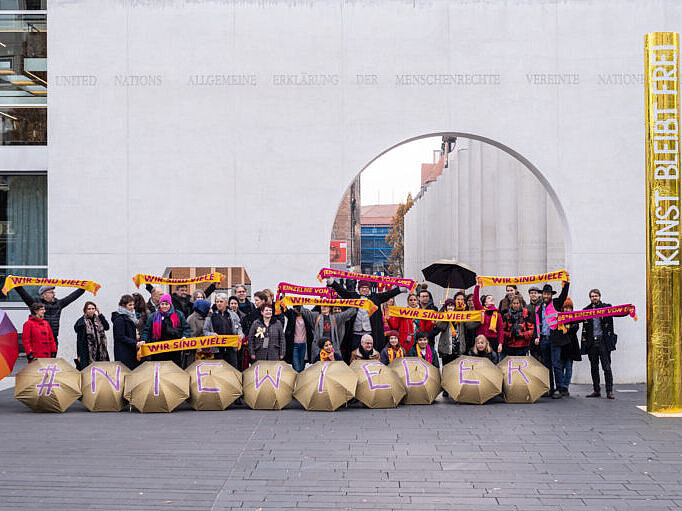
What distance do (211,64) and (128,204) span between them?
300cm

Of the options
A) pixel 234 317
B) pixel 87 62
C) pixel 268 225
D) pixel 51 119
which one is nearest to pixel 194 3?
pixel 87 62

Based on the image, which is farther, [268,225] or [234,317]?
[268,225]

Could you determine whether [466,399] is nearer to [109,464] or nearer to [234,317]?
[234,317]

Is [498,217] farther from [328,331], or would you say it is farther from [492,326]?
[328,331]

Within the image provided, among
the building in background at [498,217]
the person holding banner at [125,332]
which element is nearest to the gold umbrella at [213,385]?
the person holding banner at [125,332]

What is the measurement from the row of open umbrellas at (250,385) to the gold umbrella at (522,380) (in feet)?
0.13

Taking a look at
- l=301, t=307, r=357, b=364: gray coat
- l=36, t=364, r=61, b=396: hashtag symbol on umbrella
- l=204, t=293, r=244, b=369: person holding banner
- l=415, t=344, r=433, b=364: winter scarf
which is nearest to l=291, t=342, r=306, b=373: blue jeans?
l=301, t=307, r=357, b=364: gray coat

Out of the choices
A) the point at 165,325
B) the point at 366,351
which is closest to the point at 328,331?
the point at 366,351

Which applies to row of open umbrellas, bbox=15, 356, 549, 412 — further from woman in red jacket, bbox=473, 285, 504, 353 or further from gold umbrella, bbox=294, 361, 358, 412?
woman in red jacket, bbox=473, 285, 504, 353

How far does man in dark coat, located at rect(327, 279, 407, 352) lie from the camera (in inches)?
484

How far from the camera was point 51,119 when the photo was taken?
14.4 m

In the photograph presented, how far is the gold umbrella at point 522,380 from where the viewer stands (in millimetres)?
11602

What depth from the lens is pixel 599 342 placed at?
40.5 feet

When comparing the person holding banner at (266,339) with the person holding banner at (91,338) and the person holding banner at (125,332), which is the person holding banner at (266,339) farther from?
the person holding banner at (91,338)
